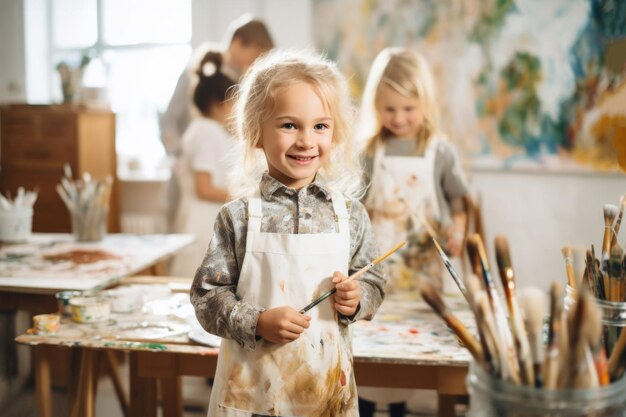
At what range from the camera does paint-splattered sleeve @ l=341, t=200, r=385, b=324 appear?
1.34m

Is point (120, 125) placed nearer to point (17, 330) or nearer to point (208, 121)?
point (208, 121)

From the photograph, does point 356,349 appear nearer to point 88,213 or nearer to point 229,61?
point 88,213

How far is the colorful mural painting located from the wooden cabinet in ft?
5.63

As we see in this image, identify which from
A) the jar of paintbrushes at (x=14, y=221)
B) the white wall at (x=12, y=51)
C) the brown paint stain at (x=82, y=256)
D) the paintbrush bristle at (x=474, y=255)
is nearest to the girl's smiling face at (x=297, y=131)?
the paintbrush bristle at (x=474, y=255)

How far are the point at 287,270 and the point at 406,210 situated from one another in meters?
1.25

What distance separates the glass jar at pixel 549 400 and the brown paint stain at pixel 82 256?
6.93ft

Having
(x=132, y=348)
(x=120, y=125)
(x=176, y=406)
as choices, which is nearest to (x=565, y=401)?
(x=132, y=348)

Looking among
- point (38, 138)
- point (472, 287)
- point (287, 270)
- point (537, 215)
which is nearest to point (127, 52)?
point (38, 138)

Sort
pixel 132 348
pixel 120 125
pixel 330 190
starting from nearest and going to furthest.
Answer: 1. pixel 330 190
2. pixel 132 348
3. pixel 120 125

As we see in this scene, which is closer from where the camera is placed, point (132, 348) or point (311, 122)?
point (311, 122)

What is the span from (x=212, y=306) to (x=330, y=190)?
352mm

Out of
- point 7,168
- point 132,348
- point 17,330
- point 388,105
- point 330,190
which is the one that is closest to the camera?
point 330,190

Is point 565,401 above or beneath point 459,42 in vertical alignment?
beneath

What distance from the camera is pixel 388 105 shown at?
2.37 meters
